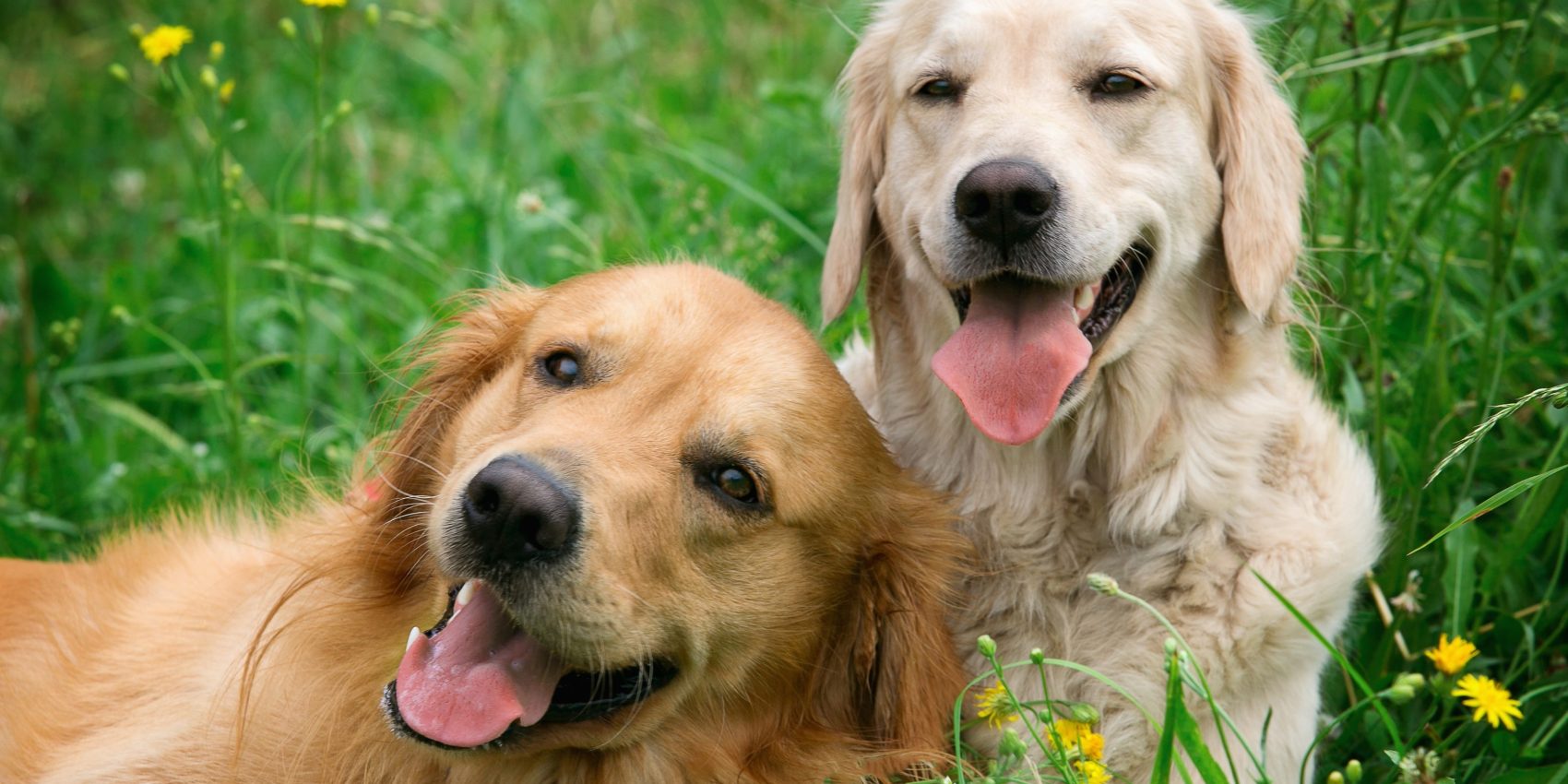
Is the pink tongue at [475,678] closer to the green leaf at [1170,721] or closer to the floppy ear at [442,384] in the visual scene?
the floppy ear at [442,384]

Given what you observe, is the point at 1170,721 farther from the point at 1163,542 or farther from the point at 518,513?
the point at 518,513

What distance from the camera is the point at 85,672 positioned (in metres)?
3.80

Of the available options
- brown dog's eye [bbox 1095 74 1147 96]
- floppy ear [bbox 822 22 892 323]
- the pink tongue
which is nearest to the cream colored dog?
brown dog's eye [bbox 1095 74 1147 96]

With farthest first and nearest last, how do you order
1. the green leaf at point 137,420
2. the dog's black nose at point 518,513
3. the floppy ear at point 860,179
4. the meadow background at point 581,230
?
the green leaf at point 137,420
the meadow background at point 581,230
the floppy ear at point 860,179
the dog's black nose at point 518,513

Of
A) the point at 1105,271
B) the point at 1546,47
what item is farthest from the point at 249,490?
the point at 1546,47

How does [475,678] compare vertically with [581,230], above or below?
above

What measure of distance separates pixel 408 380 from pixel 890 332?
1.21 metres

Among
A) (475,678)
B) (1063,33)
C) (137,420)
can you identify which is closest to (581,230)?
(137,420)

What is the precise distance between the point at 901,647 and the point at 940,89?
1313mm

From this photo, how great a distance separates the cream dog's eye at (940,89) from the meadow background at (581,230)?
93 cm

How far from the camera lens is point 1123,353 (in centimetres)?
359

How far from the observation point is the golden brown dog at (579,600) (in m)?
2.96

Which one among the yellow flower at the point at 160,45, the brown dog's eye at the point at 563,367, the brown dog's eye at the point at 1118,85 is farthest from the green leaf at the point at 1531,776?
the yellow flower at the point at 160,45

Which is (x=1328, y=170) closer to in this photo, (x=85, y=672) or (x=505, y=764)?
(x=505, y=764)
